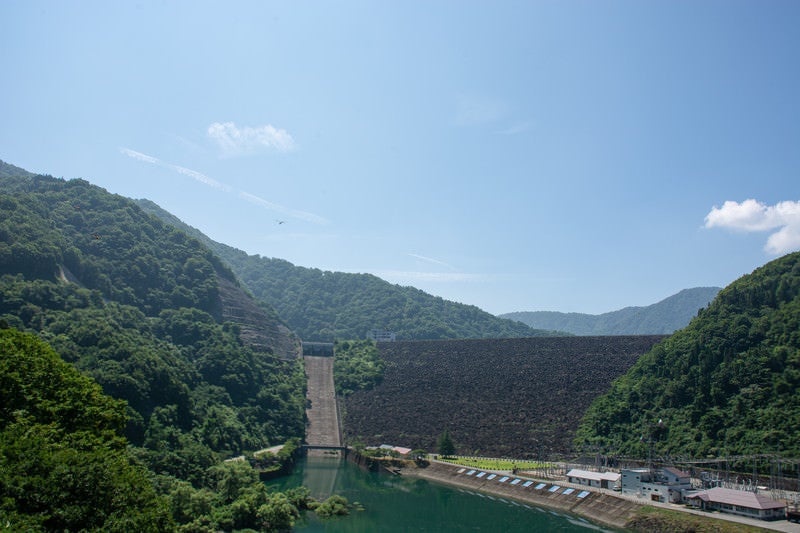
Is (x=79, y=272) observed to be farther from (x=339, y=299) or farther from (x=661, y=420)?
(x=339, y=299)

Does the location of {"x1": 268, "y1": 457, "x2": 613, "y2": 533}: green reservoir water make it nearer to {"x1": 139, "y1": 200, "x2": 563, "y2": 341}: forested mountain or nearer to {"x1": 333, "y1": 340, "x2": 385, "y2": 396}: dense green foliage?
{"x1": 333, "y1": 340, "x2": 385, "y2": 396}: dense green foliage

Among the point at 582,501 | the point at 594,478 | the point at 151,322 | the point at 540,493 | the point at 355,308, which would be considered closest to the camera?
the point at 582,501

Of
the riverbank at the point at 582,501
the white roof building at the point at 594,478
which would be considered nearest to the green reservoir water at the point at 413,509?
the riverbank at the point at 582,501

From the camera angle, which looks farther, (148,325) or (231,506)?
(148,325)

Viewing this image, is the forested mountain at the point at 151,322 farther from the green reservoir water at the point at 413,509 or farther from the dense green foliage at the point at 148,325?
the green reservoir water at the point at 413,509

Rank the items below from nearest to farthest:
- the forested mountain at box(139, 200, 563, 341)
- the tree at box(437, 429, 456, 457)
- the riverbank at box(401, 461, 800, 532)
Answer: the riverbank at box(401, 461, 800, 532) < the tree at box(437, 429, 456, 457) < the forested mountain at box(139, 200, 563, 341)

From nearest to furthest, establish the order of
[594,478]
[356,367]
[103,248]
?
[594,478] < [103,248] < [356,367]

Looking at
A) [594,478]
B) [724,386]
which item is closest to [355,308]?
[724,386]

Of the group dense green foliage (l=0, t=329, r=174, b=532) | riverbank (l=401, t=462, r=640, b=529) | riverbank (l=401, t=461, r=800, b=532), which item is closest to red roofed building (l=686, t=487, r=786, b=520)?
riverbank (l=401, t=461, r=800, b=532)

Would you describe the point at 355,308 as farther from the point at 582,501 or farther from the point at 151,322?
A: the point at 582,501
